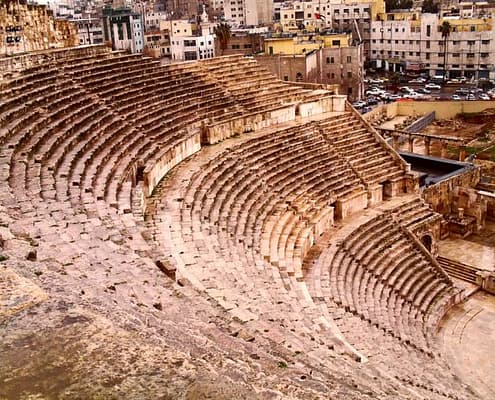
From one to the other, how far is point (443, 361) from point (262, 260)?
4.55m

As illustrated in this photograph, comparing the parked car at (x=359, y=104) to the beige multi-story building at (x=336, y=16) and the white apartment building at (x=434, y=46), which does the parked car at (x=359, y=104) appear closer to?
the white apartment building at (x=434, y=46)

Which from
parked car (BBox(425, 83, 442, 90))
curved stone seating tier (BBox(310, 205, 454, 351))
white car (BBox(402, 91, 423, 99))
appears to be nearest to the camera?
curved stone seating tier (BBox(310, 205, 454, 351))

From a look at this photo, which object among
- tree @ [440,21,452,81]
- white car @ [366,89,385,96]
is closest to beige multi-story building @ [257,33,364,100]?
white car @ [366,89,385,96]

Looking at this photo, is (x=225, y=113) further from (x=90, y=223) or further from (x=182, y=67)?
(x=90, y=223)

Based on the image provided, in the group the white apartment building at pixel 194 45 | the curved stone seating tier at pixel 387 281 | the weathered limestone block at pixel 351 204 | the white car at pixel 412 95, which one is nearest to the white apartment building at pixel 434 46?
the white car at pixel 412 95

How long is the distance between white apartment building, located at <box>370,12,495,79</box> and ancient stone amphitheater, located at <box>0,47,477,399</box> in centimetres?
3404

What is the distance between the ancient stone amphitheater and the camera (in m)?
5.56

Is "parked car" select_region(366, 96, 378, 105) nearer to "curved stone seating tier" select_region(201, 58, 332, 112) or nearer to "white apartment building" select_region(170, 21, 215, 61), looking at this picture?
"white apartment building" select_region(170, 21, 215, 61)

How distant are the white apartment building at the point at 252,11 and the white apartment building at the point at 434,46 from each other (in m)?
25.5

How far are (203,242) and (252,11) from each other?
76246 mm

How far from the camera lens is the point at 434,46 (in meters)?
54.8

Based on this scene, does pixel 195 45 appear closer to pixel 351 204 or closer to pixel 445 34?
pixel 445 34

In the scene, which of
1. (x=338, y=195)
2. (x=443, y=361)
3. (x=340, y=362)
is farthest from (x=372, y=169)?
(x=340, y=362)

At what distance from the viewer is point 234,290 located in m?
9.95
